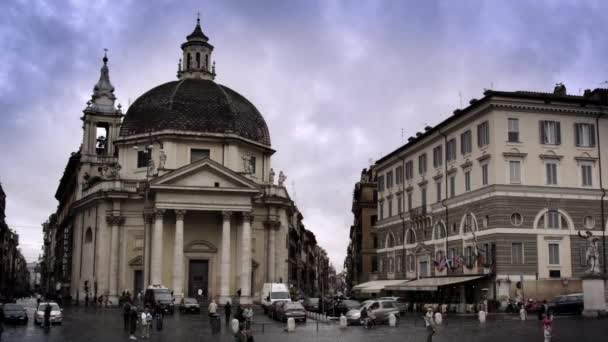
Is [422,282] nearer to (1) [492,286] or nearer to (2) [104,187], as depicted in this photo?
(1) [492,286]

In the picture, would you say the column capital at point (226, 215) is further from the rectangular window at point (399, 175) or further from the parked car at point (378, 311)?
the parked car at point (378, 311)

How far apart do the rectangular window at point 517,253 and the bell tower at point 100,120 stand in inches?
2030

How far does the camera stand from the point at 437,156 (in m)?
59.1

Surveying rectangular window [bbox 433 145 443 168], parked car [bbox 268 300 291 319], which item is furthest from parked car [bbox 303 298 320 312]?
rectangular window [bbox 433 145 443 168]

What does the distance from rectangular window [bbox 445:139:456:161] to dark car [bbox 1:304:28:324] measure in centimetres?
3080

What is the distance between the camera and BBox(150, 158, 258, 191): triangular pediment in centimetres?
6391

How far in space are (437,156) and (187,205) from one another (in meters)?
21.1

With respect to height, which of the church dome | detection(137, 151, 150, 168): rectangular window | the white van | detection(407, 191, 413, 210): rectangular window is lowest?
the white van

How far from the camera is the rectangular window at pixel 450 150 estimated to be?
184 ft

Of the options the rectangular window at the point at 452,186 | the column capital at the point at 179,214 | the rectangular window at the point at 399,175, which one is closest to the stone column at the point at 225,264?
the column capital at the point at 179,214

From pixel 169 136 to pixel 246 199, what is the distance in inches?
383

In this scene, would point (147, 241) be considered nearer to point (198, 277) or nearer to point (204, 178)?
point (198, 277)

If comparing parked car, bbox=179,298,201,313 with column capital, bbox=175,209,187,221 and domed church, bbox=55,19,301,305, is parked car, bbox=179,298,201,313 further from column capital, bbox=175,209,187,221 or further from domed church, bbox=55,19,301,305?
Result: column capital, bbox=175,209,187,221

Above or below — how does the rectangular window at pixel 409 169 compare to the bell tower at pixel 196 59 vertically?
below
